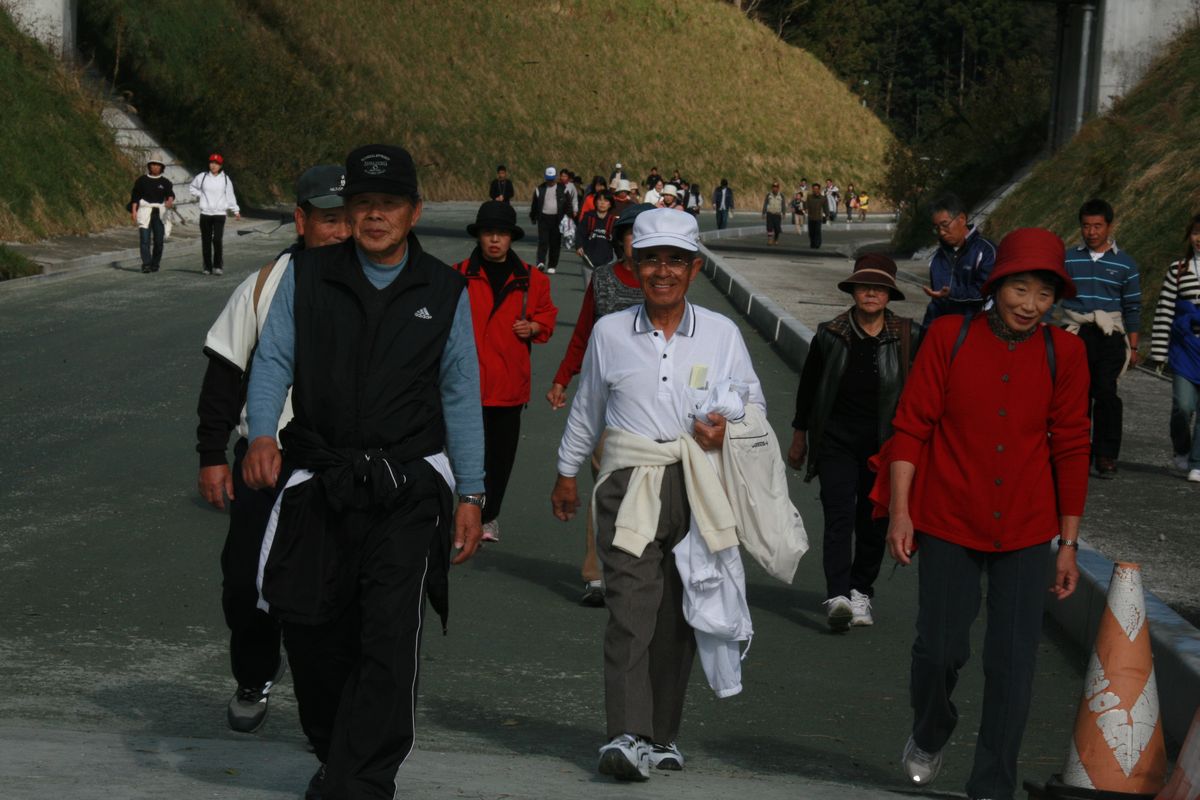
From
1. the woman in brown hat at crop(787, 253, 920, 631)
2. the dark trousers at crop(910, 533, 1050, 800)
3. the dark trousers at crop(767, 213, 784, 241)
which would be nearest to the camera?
the dark trousers at crop(910, 533, 1050, 800)

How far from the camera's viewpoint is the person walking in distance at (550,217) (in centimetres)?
3052

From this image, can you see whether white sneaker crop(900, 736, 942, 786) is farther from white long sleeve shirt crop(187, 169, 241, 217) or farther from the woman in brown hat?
white long sleeve shirt crop(187, 169, 241, 217)

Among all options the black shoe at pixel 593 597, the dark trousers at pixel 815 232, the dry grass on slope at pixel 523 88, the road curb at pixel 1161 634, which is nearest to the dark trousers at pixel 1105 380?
the road curb at pixel 1161 634

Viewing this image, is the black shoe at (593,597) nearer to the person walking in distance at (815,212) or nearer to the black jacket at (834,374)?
the black jacket at (834,374)

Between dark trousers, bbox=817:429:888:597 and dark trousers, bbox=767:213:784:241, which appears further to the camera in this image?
dark trousers, bbox=767:213:784:241

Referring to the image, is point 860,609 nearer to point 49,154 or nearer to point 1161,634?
point 1161,634

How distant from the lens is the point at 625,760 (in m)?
5.20

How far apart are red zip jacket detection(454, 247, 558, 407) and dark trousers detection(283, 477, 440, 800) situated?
14.0 feet

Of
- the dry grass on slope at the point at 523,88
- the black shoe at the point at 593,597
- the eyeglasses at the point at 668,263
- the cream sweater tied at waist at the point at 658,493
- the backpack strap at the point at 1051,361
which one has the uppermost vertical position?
the dry grass on slope at the point at 523,88

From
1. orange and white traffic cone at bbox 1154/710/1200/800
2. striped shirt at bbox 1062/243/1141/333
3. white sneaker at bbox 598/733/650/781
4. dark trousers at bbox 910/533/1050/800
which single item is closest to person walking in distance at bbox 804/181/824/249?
striped shirt at bbox 1062/243/1141/333

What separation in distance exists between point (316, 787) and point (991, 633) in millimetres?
2025

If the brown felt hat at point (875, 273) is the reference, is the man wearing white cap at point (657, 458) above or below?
below

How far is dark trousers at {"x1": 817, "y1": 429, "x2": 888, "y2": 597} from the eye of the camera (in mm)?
7898

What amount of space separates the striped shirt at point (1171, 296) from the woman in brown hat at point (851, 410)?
4378 millimetres
